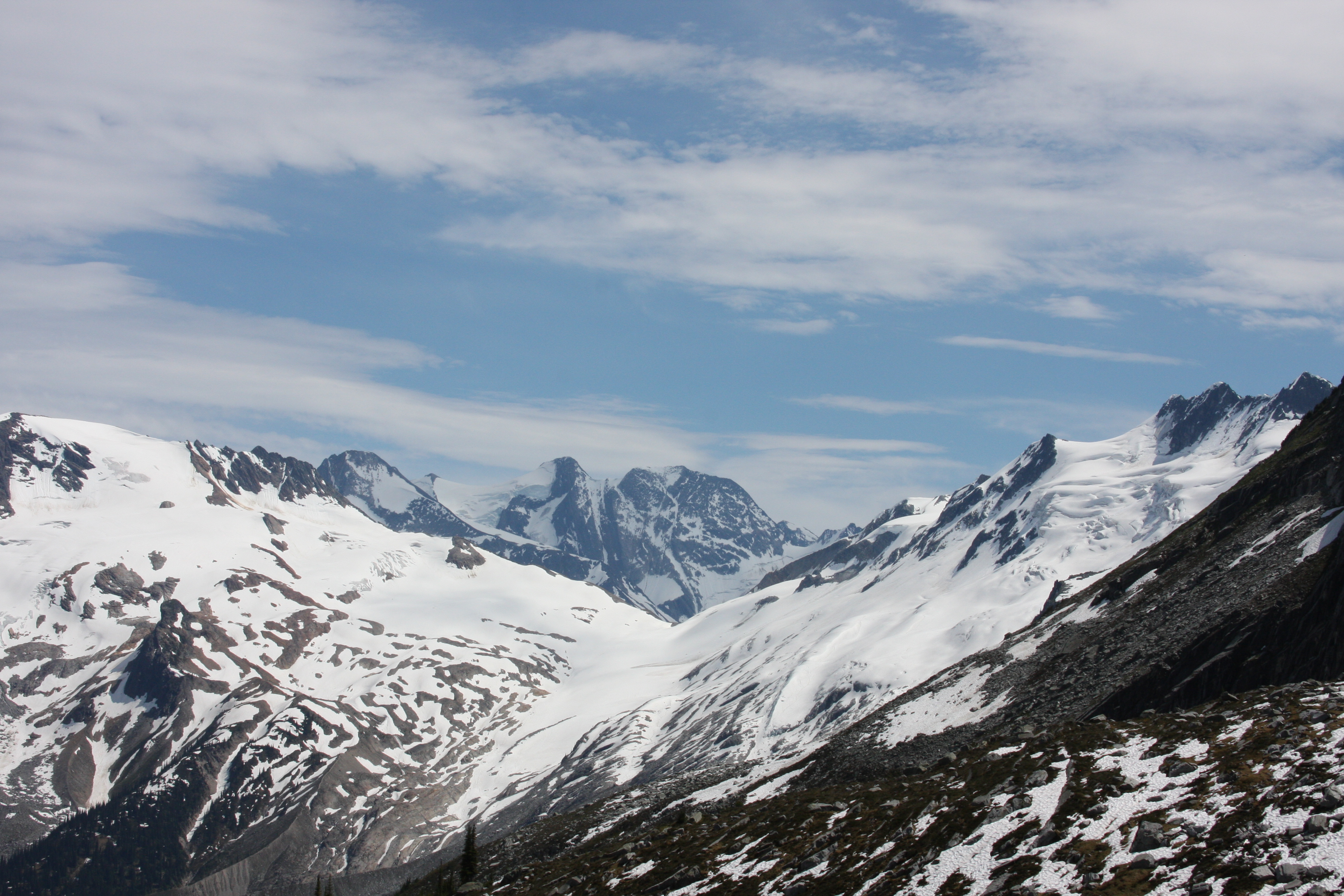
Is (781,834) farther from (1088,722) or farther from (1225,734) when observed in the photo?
(1225,734)

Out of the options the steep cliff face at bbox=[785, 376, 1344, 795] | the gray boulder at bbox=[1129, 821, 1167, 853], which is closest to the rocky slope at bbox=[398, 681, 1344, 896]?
the gray boulder at bbox=[1129, 821, 1167, 853]

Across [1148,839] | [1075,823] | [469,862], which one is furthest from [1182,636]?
[469,862]

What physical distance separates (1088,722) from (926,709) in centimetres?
4853

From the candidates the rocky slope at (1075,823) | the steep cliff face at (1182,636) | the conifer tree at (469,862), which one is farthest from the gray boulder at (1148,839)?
the conifer tree at (469,862)

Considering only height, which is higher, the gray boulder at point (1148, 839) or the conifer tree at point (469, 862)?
the gray boulder at point (1148, 839)

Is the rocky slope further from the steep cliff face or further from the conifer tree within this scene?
the conifer tree

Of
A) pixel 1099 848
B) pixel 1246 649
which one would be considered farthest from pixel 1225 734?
pixel 1246 649

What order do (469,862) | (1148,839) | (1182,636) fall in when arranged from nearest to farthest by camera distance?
(1148,839), (1182,636), (469,862)

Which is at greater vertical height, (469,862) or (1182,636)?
(1182,636)

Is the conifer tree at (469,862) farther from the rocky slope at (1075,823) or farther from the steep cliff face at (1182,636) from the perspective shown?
the steep cliff face at (1182,636)

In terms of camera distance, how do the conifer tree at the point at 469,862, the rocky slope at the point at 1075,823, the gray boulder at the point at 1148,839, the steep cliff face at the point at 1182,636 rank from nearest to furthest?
the rocky slope at the point at 1075,823 → the gray boulder at the point at 1148,839 → the steep cliff face at the point at 1182,636 → the conifer tree at the point at 469,862

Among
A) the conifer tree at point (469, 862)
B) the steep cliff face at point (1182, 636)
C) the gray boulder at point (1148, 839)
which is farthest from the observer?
the conifer tree at point (469, 862)

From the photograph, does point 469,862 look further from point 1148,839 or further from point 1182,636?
point 1148,839

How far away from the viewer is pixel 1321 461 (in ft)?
391
